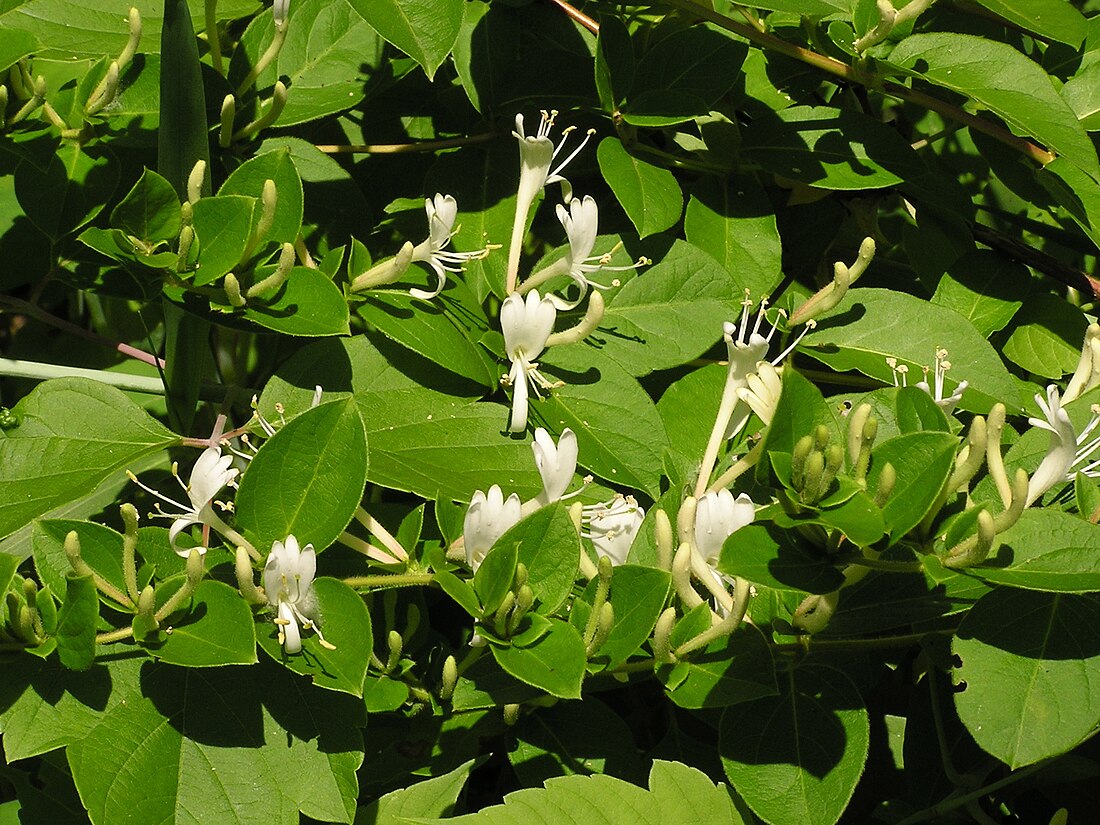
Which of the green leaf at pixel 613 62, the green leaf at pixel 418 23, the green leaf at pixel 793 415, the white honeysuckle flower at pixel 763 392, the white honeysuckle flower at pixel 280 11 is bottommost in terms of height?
the white honeysuckle flower at pixel 763 392

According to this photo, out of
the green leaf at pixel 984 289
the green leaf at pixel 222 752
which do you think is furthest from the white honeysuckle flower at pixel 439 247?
the green leaf at pixel 984 289

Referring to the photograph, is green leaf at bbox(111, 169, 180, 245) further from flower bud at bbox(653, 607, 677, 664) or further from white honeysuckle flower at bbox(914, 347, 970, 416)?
white honeysuckle flower at bbox(914, 347, 970, 416)

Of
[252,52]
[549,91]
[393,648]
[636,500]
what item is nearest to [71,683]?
[393,648]

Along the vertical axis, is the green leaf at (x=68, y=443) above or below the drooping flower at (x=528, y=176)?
below

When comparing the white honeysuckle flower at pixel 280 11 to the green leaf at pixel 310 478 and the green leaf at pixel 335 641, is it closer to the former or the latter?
the green leaf at pixel 310 478

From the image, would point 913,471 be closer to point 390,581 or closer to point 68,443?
point 390,581
